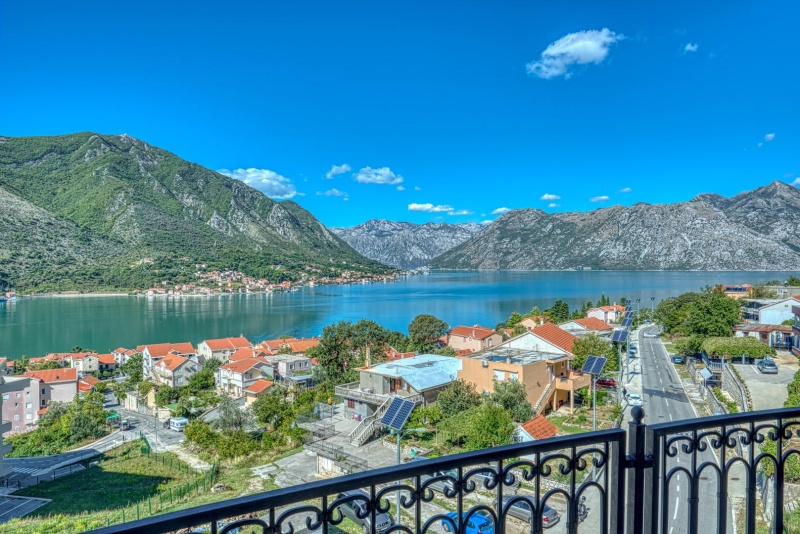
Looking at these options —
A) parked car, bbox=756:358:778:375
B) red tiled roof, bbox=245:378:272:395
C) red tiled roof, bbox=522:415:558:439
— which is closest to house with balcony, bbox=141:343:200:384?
red tiled roof, bbox=245:378:272:395

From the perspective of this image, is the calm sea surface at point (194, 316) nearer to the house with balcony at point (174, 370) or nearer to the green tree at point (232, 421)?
the house with balcony at point (174, 370)

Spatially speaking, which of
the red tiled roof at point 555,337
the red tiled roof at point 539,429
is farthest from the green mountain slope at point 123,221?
the red tiled roof at point 539,429

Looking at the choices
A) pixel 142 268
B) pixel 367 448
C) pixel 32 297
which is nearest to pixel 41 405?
pixel 367 448

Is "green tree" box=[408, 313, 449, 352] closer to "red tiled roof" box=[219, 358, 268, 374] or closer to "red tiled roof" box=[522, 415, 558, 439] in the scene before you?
"red tiled roof" box=[219, 358, 268, 374]

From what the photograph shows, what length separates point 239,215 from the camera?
178250mm

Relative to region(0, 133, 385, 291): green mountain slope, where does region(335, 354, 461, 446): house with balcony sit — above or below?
below

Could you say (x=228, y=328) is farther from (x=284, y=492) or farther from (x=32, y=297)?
(x=284, y=492)

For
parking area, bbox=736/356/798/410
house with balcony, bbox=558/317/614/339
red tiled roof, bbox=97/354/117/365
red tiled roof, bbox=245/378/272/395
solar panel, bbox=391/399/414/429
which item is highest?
solar panel, bbox=391/399/414/429

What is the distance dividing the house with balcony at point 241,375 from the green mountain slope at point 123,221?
8065cm

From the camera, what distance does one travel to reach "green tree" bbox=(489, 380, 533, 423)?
1557 centimetres

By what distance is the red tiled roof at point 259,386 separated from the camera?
2805cm

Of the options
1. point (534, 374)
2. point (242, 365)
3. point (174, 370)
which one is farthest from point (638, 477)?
point (174, 370)

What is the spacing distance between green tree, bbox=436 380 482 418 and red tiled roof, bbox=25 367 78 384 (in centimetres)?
2806

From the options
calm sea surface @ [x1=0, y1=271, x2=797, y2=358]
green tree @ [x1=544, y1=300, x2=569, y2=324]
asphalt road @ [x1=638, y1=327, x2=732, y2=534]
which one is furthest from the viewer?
calm sea surface @ [x1=0, y1=271, x2=797, y2=358]
